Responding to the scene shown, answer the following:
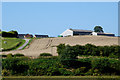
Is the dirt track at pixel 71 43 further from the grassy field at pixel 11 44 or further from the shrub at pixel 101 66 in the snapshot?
the shrub at pixel 101 66

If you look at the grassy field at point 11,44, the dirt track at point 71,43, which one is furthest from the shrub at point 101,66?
the grassy field at point 11,44

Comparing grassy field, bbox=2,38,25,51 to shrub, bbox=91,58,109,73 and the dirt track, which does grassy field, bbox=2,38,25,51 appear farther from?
shrub, bbox=91,58,109,73

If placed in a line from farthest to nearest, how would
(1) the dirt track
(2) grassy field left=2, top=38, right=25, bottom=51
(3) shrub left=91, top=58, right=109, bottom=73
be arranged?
1. (2) grassy field left=2, top=38, right=25, bottom=51
2. (1) the dirt track
3. (3) shrub left=91, top=58, right=109, bottom=73

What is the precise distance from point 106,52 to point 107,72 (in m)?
10.5

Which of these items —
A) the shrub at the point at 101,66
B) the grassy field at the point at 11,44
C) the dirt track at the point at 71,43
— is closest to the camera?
the shrub at the point at 101,66

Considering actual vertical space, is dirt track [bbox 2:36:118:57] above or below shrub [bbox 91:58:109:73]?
above


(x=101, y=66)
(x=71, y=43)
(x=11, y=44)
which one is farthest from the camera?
(x=11, y=44)

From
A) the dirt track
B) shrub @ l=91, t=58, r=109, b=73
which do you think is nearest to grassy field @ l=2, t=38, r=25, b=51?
the dirt track

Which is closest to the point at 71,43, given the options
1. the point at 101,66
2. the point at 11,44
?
the point at 11,44

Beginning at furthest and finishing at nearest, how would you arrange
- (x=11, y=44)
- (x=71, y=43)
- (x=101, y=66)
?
1. (x=11, y=44)
2. (x=71, y=43)
3. (x=101, y=66)

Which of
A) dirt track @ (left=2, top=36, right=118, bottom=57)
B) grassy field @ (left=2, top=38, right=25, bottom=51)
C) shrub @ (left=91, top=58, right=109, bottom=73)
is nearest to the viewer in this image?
shrub @ (left=91, top=58, right=109, bottom=73)

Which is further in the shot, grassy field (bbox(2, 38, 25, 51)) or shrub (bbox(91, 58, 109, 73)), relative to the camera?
grassy field (bbox(2, 38, 25, 51))

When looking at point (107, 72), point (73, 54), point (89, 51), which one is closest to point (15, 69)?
point (73, 54)

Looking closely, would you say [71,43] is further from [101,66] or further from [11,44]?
[101,66]
